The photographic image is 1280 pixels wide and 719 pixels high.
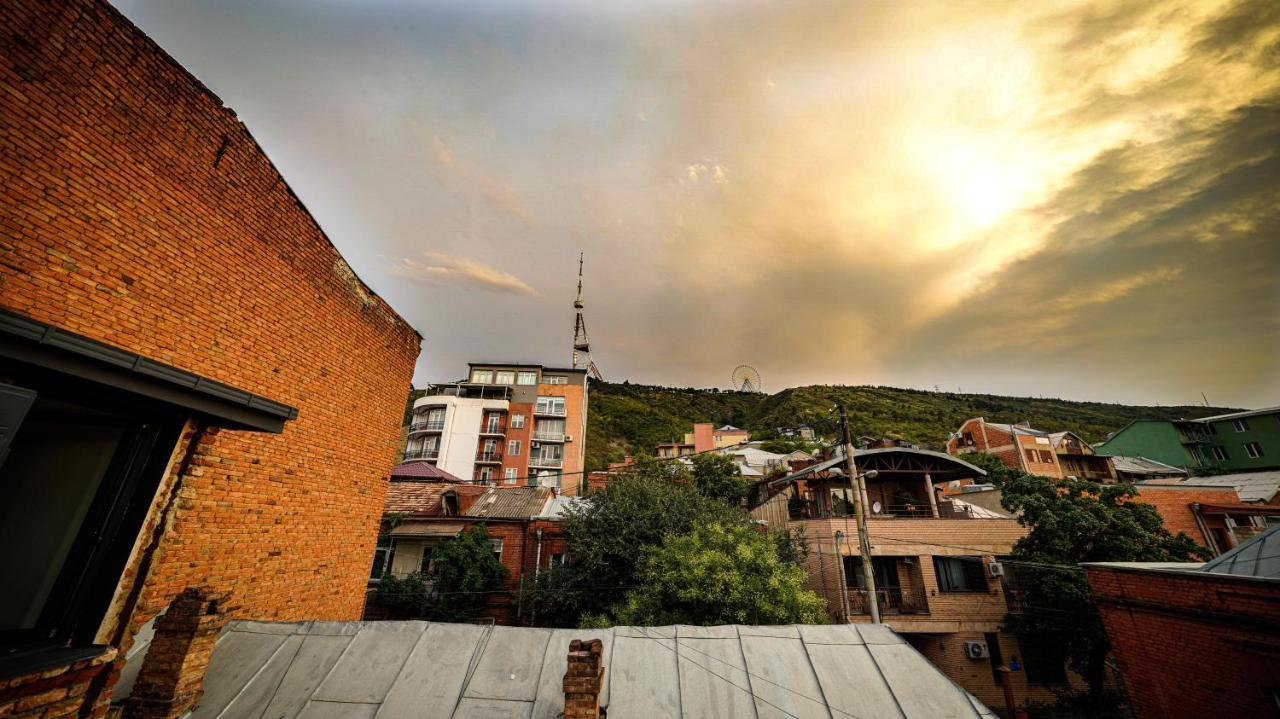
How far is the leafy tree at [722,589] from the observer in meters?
11.9

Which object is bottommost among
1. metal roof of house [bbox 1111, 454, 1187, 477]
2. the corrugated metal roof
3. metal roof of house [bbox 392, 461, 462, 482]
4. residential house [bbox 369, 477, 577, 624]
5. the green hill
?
residential house [bbox 369, 477, 577, 624]

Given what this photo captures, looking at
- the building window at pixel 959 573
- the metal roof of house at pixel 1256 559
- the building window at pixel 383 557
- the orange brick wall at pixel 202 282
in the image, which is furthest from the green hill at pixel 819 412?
the metal roof of house at pixel 1256 559

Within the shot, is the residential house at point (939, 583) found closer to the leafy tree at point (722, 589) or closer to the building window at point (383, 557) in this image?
Result: the leafy tree at point (722, 589)

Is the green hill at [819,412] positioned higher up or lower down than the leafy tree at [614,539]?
higher up

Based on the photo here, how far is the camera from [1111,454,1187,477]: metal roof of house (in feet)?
130

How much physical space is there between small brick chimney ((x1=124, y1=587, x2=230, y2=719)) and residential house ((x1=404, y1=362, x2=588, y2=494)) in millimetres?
41660

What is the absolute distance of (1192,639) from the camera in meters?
9.30

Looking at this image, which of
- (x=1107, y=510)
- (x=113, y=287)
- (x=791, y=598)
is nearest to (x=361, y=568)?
(x=113, y=287)

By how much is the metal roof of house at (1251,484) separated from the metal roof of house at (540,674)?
35.5 meters

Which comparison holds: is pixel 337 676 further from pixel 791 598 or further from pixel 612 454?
pixel 612 454

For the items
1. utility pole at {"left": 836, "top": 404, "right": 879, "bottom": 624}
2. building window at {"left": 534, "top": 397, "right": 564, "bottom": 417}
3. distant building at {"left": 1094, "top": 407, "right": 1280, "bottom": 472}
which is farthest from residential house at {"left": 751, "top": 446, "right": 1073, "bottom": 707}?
distant building at {"left": 1094, "top": 407, "right": 1280, "bottom": 472}

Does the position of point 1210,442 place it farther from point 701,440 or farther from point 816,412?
point 701,440

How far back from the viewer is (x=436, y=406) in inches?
1930

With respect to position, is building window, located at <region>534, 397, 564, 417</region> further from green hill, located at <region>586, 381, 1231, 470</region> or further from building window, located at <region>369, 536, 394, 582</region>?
building window, located at <region>369, 536, 394, 582</region>
